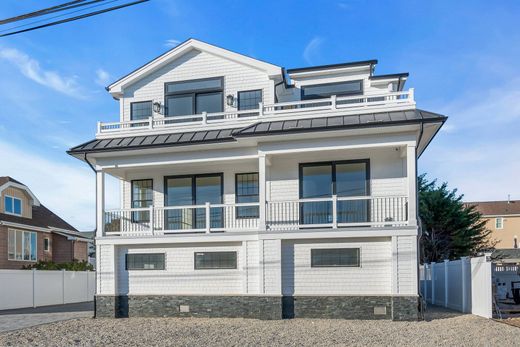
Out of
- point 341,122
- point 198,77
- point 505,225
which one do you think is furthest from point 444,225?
point 505,225

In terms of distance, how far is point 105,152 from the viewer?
15875 mm

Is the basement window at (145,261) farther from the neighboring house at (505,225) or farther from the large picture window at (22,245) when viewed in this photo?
the neighboring house at (505,225)

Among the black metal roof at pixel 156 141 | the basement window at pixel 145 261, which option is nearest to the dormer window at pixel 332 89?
the black metal roof at pixel 156 141

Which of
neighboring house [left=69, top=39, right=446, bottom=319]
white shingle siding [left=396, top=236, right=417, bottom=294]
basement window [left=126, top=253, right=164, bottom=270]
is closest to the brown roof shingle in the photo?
neighboring house [left=69, top=39, right=446, bottom=319]

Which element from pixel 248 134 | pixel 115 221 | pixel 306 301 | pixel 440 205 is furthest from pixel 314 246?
pixel 440 205

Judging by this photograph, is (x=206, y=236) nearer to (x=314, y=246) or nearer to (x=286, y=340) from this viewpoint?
(x=314, y=246)

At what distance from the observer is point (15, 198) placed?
28.7 meters

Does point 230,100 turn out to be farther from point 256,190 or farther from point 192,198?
point 192,198

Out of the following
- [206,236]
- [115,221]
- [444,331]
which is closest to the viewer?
[444,331]

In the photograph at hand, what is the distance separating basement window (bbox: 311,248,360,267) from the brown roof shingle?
40461 mm

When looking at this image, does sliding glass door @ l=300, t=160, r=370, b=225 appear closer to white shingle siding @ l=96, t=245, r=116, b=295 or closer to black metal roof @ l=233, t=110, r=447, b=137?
black metal roof @ l=233, t=110, r=447, b=137

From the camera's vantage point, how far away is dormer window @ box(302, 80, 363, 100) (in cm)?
1667

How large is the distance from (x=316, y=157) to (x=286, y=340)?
21.0ft

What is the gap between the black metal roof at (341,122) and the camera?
13.4m
